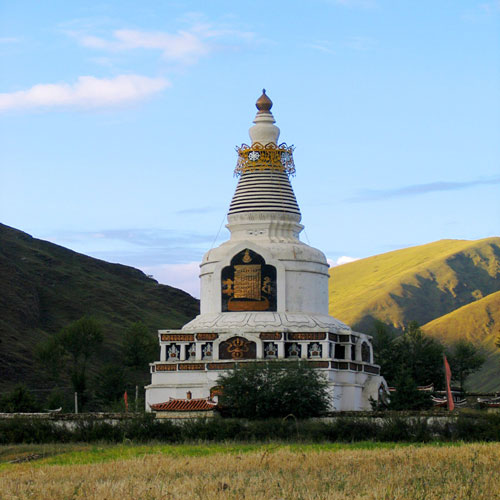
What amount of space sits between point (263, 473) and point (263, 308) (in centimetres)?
3664

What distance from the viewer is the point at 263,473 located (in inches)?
1299

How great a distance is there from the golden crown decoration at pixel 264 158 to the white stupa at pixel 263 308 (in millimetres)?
70

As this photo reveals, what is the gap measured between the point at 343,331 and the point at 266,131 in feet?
51.2

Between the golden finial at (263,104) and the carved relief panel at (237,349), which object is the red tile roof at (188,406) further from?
the golden finial at (263,104)

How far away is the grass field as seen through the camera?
28.4 metres

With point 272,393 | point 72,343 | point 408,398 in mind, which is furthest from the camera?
point 72,343

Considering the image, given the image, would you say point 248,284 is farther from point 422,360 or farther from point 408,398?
point 422,360

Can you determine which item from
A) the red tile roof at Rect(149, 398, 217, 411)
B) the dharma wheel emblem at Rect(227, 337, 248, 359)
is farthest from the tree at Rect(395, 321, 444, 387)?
the red tile roof at Rect(149, 398, 217, 411)

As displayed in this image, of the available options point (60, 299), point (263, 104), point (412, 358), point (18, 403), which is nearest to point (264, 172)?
point (263, 104)

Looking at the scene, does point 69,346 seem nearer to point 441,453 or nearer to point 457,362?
point 457,362

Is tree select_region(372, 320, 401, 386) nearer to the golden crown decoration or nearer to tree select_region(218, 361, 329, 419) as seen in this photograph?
the golden crown decoration

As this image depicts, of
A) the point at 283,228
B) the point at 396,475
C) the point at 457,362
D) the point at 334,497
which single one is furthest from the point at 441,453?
the point at 457,362

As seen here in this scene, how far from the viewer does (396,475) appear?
31797mm

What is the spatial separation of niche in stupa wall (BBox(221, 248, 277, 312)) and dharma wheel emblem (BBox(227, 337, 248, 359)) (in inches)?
139
